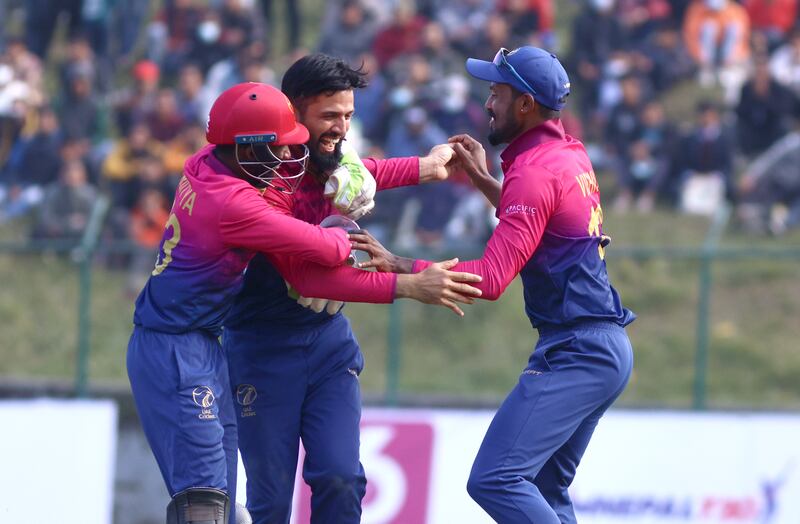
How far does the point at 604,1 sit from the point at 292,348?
31.6ft

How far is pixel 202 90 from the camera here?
13.6m

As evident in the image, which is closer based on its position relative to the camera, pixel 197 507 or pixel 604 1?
pixel 197 507

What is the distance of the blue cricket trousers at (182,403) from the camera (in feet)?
17.0

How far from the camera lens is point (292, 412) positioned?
18.7ft

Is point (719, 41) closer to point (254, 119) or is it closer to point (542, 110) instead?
point (542, 110)

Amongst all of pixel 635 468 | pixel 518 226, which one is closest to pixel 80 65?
pixel 635 468

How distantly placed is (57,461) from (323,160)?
3.77m

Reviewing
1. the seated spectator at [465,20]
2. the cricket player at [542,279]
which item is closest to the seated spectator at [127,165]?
the seated spectator at [465,20]

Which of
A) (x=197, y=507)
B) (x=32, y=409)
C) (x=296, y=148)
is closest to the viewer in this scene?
(x=197, y=507)

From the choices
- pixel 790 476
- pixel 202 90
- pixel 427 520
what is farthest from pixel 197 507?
pixel 202 90

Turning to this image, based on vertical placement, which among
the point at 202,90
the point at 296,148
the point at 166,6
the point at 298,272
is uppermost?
the point at 166,6

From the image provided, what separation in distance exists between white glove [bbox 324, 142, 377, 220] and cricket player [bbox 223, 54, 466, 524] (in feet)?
0.03

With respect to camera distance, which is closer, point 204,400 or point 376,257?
point 204,400

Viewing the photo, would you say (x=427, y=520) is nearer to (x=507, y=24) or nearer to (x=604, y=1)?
(x=507, y=24)
